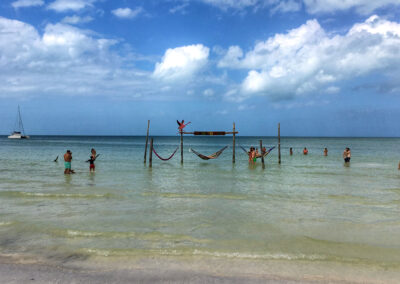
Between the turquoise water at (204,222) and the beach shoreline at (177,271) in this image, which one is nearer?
the beach shoreline at (177,271)

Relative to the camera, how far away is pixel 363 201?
1021cm

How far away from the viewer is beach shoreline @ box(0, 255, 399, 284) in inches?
163

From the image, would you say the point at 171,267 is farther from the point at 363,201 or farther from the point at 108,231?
the point at 363,201

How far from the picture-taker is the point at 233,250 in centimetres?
546

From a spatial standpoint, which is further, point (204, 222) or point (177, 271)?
point (204, 222)

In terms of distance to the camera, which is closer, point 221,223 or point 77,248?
point 77,248

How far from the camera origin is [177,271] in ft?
14.7

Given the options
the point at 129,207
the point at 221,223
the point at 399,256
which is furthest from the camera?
the point at 129,207

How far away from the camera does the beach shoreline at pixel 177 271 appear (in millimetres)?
4133

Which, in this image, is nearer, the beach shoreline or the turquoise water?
the beach shoreline

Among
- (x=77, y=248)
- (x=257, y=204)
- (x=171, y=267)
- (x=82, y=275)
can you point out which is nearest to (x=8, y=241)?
(x=77, y=248)

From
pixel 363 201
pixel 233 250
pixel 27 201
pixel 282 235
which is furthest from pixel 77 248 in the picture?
pixel 363 201

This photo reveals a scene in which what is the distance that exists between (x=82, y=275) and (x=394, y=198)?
10670 mm

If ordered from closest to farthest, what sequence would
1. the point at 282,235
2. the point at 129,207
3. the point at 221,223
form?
the point at 282,235
the point at 221,223
the point at 129,207
